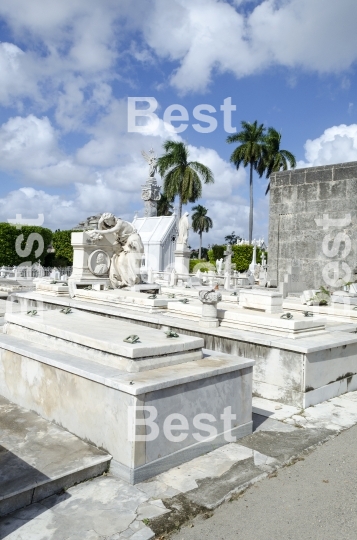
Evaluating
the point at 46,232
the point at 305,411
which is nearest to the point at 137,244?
the point at 305,411

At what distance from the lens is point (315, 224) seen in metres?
11.3

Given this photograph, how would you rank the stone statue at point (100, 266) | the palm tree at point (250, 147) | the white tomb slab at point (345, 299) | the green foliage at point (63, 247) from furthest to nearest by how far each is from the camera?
1. the palm tree at point (250, 147)
2. the green foliage at point (63, 247)
3. the stone statue at point (100, 266)
4. the white tomb slab at point (345, 299)

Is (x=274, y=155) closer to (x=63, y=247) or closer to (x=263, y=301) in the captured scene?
(x=63, y=247)

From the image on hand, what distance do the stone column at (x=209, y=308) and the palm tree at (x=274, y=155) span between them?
122 feet

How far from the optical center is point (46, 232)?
38625 mm

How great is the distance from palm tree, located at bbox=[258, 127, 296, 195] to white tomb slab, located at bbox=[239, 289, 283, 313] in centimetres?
3600

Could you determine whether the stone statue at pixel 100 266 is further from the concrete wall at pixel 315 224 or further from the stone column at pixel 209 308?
the stone column at pixel 209 308

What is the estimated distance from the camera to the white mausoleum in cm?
3359

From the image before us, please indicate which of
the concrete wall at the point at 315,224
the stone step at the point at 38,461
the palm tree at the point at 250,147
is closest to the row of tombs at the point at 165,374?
the stone step at the point at 38,461

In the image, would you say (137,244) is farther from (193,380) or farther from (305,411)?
(193,380)

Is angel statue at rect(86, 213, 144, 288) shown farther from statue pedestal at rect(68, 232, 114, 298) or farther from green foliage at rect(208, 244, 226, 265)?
Answer: green foliage at rect(208, 244, 226, 265)

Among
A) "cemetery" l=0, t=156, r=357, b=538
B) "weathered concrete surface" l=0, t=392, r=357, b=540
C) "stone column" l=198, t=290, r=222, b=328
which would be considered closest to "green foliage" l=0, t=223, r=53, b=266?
"cemetery" l=0, t=156, r=357, b=538

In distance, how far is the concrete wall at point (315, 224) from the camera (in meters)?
10.7

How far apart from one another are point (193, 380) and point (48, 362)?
1487 mm
